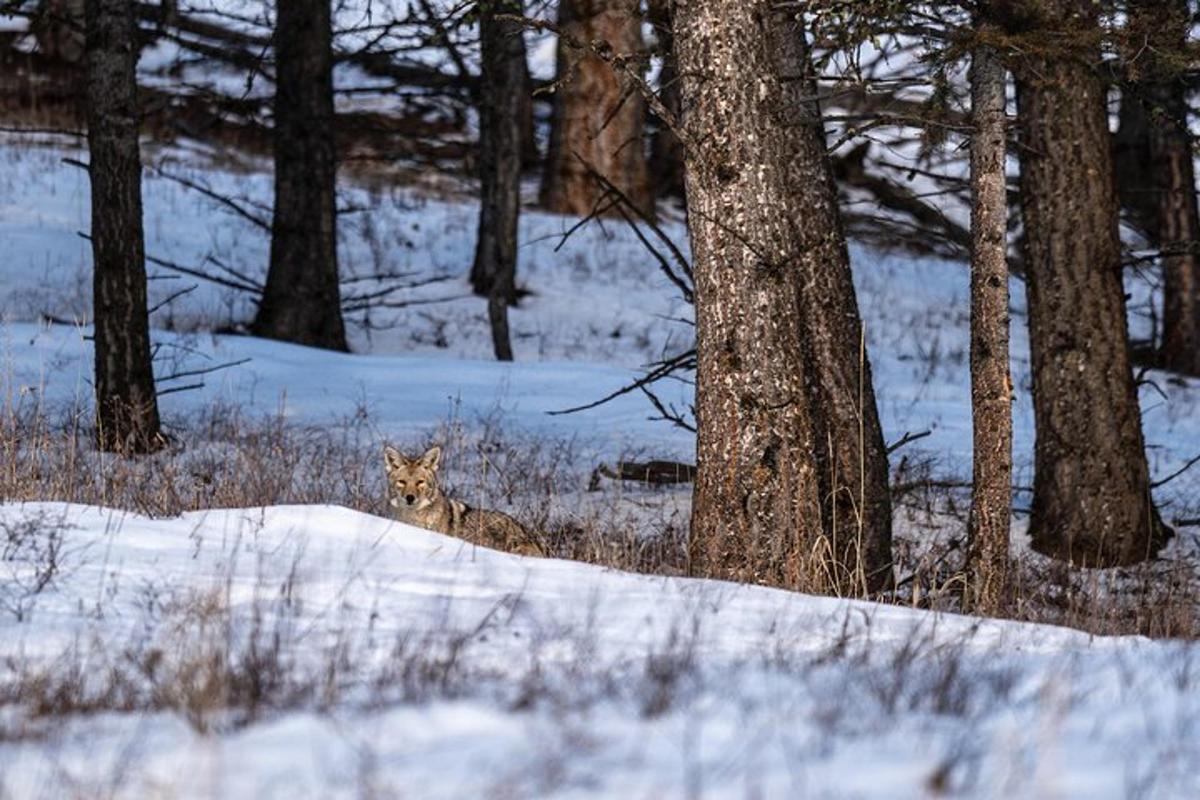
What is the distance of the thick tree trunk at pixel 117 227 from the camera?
10.9 metres

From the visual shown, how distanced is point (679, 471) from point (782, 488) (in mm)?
4125

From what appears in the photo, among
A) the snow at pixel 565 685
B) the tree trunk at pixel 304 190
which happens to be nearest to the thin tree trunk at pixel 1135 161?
the tree trunk at pixel 304 190

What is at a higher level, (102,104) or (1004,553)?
(102,104)

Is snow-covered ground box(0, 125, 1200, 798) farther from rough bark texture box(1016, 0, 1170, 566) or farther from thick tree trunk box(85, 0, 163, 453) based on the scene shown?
rough bark texture box(1016, 0, 1170, 566)

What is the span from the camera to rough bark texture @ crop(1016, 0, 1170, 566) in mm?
10352

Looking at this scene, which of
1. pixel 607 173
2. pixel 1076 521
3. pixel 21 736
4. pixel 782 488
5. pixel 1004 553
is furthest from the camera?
pixel 607 173

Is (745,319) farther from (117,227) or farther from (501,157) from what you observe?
(501,157)

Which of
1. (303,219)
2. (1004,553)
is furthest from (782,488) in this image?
(303,219)

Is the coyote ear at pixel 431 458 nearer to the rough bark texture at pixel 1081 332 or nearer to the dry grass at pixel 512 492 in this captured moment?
the dry grass at pixel 512 492

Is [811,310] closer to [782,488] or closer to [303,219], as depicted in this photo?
[782,488]

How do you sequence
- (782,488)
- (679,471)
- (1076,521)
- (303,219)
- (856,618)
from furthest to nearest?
(303,219) → (679,471) → (1076,521) → (782,488) → (856,618)

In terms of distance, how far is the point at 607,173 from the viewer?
2472cm

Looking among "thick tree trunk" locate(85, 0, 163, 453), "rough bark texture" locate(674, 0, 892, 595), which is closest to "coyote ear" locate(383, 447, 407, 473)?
"rough bark texture" locate(674, 0, 892, 595)

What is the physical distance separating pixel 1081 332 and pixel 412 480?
15.7 feet
